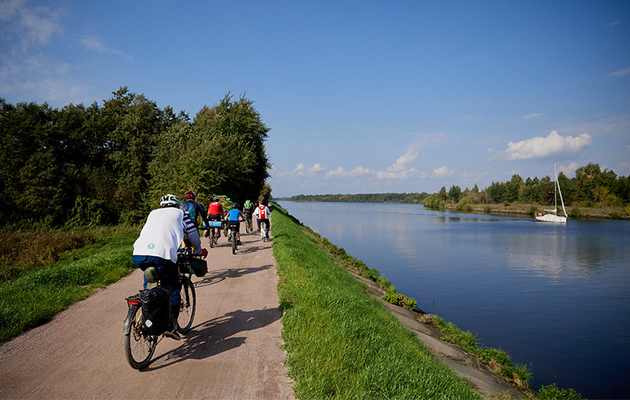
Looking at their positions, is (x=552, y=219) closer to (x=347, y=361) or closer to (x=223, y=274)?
(x=223, y=274)

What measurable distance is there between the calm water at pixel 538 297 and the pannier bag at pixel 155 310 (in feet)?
30.7

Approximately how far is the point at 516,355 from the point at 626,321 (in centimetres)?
720

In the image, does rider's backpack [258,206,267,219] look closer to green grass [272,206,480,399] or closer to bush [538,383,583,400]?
green grass [272,206,480,399]

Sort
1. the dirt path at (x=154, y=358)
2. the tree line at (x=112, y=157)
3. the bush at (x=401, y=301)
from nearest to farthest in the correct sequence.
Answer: the dirt path at (x=154, y=358) < the bush at (x=401, y=301) < the tree line at (x=112, y=157)

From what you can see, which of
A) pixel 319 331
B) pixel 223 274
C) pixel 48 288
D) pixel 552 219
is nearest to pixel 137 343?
pixel 319 331

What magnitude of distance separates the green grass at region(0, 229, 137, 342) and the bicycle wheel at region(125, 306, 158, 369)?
2334mm

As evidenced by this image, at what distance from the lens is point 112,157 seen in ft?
137

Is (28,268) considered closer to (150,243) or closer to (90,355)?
(90,355)

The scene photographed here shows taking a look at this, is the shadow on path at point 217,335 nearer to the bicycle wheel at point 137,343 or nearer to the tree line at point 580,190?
the bicycle wheel at point 137,343

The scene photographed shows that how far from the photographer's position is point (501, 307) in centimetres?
1553

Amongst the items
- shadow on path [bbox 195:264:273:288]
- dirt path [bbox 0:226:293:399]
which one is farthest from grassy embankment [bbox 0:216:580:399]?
shadow on path [bbox 195:264:273:288]

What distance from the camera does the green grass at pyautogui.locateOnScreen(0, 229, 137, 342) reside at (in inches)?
220

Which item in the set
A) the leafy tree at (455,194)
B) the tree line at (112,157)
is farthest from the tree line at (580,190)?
the tree line at (112,157)

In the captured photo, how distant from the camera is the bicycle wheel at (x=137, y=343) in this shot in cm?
406
